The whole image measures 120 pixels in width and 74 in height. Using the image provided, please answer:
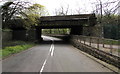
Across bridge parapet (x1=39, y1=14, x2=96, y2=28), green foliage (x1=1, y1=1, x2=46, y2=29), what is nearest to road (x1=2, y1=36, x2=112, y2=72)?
green foliage (x1=1, y1=1, x2=46, y2=29)

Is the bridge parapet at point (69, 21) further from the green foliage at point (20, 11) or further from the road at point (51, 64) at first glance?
the road at point (51, 64)

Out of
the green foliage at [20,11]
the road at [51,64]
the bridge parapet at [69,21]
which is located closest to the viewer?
the road at [51,64]

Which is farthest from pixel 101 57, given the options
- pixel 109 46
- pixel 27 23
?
pixel 27 23

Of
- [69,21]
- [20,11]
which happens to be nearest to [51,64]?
[20,11]

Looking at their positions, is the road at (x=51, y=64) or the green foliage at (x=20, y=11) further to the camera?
the green foliage at (x=20, y=11)

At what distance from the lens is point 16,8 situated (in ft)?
105

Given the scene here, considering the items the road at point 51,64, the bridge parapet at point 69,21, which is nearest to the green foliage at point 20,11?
the bridge parapet at point 69,21

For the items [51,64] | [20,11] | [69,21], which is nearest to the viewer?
[51,64]

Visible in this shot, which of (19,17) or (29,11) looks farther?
(19,17)

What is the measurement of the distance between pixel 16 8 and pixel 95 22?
1844 cm

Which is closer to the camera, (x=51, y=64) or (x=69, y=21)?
(x=51, y=64)

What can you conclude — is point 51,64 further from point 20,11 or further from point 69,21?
point 69,21

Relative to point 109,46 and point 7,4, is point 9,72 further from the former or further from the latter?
point 7,4

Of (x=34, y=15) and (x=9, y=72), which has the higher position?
(x=34, y=15)
